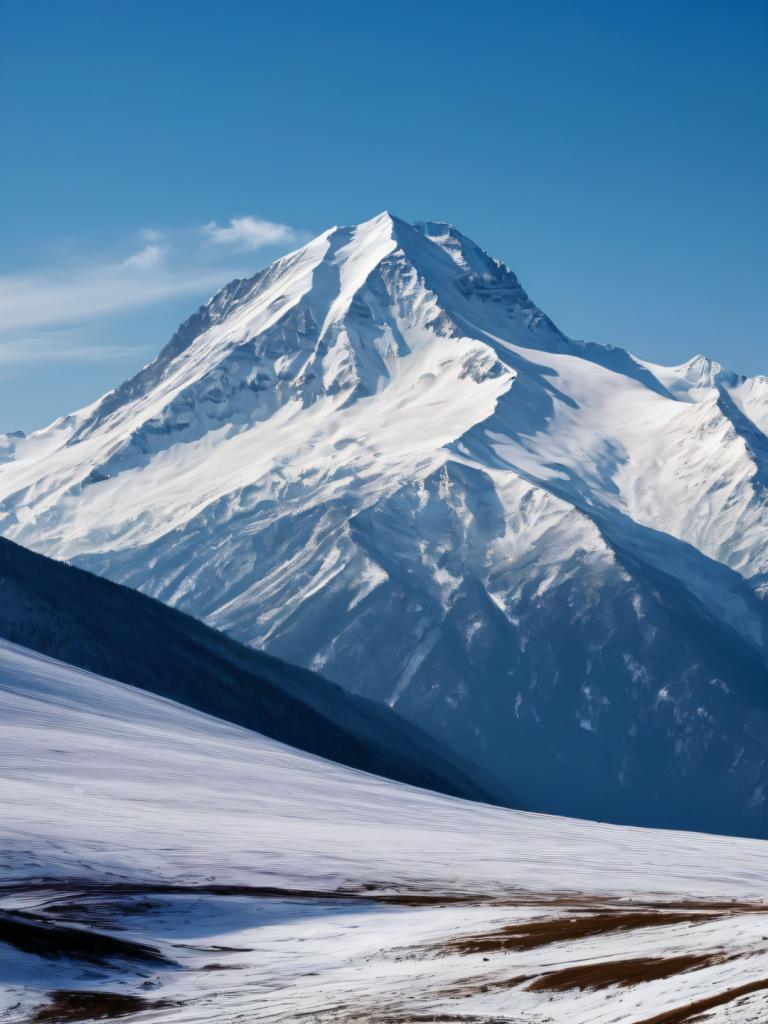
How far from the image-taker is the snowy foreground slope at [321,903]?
46.2 meters

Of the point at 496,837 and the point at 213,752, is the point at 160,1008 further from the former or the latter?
the point at 213,752

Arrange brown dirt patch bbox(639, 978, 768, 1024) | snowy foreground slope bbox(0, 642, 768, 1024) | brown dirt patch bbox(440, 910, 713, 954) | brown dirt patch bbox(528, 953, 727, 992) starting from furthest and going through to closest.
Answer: brown dirt patch bbox(440, 910, 713, 954), snowy foreground slope bbox(0, 642, 768, 1024), brown dirt patch bbox(528, 953, 727, 992), brown dirt patch bbox(639, 978, 768, 1024)

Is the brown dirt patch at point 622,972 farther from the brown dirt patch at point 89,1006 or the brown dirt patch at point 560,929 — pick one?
the brown dirt patch at point 89,1006

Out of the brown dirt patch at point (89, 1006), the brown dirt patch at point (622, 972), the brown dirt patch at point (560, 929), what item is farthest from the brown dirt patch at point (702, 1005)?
the brown dirt patch at point (89, 1006)

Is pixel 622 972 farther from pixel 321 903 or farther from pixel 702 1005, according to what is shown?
pixel 321 903

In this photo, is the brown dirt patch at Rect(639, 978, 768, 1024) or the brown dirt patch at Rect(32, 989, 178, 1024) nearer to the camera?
the brown dirt patch at Rect(639, 978, 768, 1024)

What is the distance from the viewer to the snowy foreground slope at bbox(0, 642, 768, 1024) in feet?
152

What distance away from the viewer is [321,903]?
223 ft

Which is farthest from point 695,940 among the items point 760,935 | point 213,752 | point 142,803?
point 213,752

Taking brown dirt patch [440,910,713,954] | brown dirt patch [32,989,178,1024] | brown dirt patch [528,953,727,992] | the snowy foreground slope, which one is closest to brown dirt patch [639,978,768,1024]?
the snowy foreground slope

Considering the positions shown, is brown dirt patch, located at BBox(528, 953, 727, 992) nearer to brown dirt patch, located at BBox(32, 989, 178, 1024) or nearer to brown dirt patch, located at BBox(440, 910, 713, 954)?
brown dirt patch, located at BBox(440, 910, 713, 954)

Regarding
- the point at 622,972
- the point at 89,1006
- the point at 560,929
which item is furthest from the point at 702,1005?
the point at 89,1006

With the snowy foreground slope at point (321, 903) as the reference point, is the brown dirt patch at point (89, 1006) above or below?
below

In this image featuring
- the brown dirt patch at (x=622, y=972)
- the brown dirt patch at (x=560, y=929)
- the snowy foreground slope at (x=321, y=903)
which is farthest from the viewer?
the brown dirt patch at (x=560, y=929)
